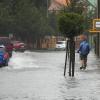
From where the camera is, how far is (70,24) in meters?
23.4

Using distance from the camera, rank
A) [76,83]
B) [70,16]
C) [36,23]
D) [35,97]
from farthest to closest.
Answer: [36,23]
[70,16]
[76,83]
[35,97]

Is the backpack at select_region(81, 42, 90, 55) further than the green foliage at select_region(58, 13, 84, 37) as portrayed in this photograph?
Yes

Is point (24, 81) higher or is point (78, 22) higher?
point (78, 22)

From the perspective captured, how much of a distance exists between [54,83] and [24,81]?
1469mm

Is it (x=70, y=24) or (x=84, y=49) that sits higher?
(x=70, y=24)

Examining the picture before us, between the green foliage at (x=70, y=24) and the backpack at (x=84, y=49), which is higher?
the green foliage at (x=70, y=24)

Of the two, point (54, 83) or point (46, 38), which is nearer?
point (54, 83)

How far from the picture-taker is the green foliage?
23375mm

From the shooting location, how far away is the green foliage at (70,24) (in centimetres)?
2338

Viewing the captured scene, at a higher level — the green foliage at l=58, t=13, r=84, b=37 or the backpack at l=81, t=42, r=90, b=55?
the green foliage at l=58, t=13, r=84, b=37

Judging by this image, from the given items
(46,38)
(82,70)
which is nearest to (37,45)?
(46,38)

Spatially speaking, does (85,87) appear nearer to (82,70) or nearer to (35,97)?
(35,97)

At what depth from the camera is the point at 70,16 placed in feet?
76.9

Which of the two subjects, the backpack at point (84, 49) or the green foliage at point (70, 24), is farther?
the backpack at point (84, 49)
